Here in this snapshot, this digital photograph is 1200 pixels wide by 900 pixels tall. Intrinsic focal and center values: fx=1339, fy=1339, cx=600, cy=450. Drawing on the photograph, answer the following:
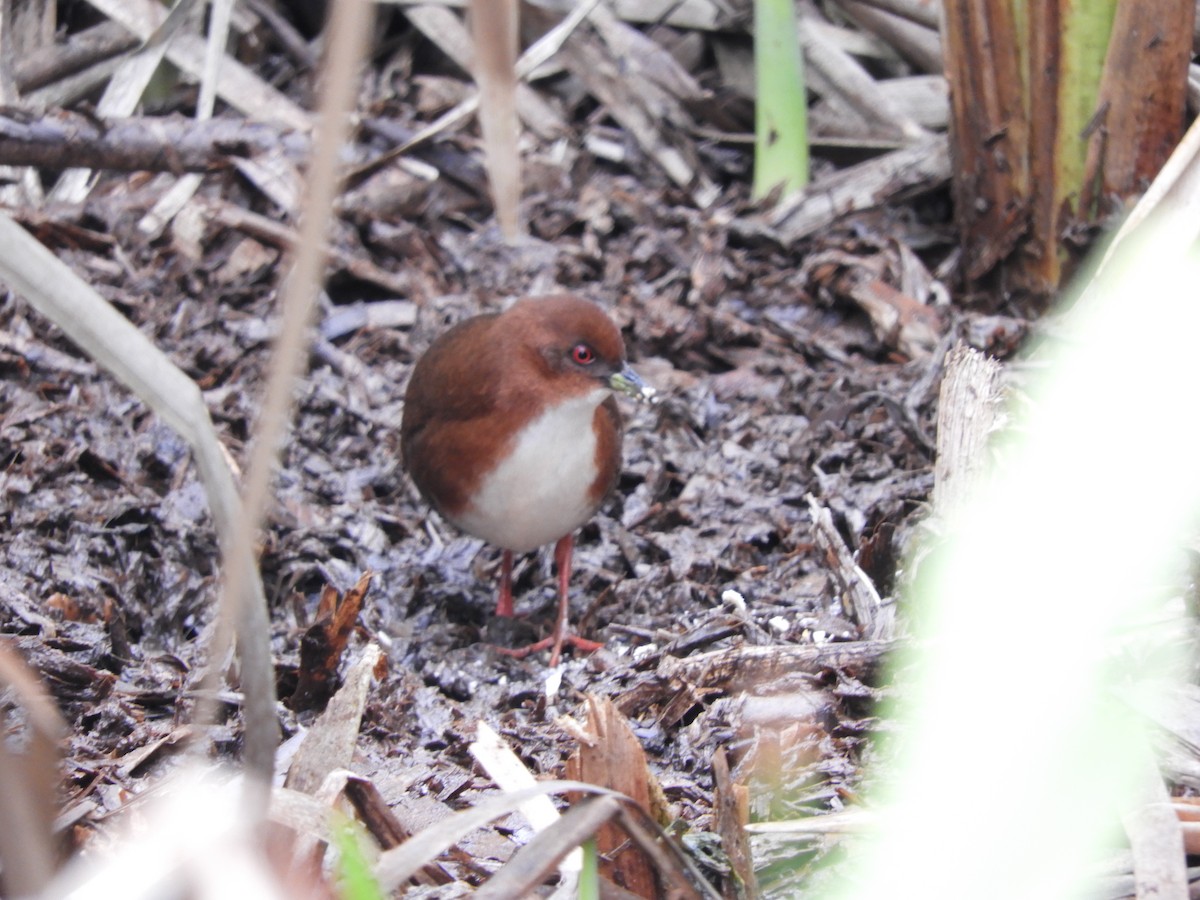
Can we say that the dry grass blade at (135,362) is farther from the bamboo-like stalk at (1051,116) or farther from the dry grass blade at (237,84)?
the dry grass blade at (237,84)

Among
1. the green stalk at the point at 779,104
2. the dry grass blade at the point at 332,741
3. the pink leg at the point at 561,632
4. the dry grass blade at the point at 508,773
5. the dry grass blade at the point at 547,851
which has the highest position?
the green stalk at the point at 779,104

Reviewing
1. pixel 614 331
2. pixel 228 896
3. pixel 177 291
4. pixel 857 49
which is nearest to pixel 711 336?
pixel 614 331

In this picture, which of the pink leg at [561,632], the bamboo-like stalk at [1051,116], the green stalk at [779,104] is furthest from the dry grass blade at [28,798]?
the green stalk at [779,104]

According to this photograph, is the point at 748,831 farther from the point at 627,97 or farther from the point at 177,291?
the point at 627,97

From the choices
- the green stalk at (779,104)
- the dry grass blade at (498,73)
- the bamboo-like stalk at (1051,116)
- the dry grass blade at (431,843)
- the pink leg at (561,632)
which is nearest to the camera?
the dry grass blade at (498,73)

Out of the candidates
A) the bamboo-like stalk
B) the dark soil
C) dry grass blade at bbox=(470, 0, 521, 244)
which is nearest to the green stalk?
the dark soil

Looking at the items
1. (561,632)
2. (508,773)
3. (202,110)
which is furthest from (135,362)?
(202,110)
